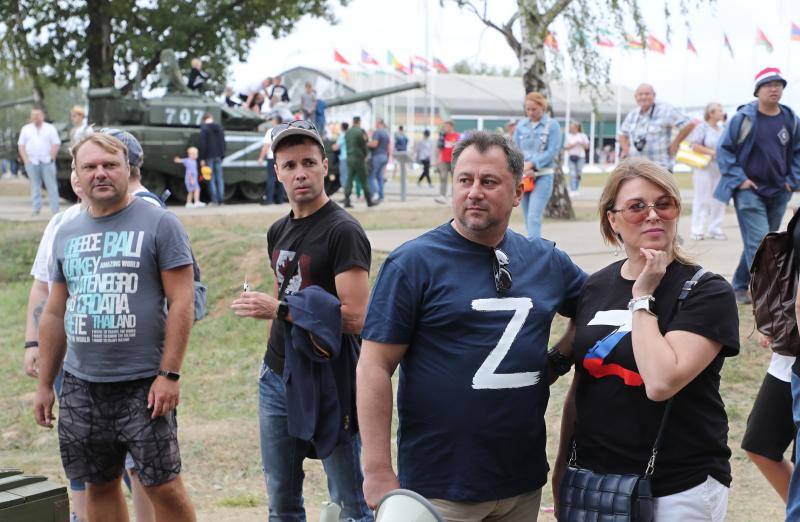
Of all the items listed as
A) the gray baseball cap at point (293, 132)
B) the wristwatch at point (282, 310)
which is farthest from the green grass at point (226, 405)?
the gray baseball cap at point (293, 132)

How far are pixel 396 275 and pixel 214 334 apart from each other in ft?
24.3

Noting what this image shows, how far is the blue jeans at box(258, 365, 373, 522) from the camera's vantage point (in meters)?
4.01

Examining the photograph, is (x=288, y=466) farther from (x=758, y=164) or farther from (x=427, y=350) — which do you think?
(x=758, y=164)

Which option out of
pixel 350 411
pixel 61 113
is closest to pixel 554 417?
pixel 350 411

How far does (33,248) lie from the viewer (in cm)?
1418

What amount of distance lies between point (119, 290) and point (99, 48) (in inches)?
1092

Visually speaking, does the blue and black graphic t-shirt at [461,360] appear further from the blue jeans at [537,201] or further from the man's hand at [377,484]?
the blue jeans at [537,201]

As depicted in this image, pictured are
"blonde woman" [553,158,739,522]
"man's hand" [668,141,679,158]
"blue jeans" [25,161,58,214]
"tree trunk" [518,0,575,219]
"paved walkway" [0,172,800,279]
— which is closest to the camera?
"blonde woman" [553,158,739,522]

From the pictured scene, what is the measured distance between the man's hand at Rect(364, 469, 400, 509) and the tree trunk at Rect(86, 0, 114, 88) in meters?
28.9

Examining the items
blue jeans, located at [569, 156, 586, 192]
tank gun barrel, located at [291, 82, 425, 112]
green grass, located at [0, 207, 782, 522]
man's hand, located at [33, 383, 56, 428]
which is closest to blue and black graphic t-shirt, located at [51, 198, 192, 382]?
man's hand, located at [33, 383, 56, 428]

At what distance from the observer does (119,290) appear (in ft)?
14.0

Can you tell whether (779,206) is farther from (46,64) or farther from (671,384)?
(46,64)

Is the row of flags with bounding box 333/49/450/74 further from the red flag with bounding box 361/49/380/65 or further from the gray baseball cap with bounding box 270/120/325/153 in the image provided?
the gray baseball cap with bounding box 270/120/325/153

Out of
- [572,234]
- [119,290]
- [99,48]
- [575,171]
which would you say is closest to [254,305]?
[119,290]
